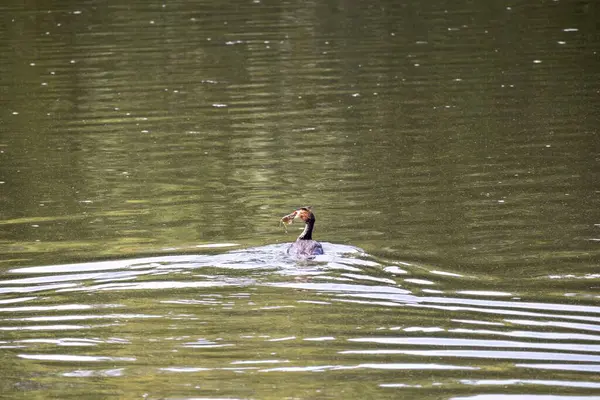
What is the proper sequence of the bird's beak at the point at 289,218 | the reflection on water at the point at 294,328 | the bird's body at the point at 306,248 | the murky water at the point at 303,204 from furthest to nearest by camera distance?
the bird's beak at the point at 289,218 → the bird's body at the point at 306,248 → the murky water at the point at 303,204 → the reflection on water at the point at 294,328

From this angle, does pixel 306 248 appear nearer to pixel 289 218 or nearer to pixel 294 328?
pixel 289 218

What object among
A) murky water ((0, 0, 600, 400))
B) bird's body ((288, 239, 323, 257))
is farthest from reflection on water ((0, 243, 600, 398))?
bird's body ((288, 239, 323, 257))

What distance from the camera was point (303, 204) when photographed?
51.3 feet

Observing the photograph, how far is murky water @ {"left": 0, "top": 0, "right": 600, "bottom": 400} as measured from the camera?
942 centimetres

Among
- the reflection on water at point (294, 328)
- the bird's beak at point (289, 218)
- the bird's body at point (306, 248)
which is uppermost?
the bird's beak at point (289, 218)

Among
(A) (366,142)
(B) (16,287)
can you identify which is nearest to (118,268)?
(B) (16,287)

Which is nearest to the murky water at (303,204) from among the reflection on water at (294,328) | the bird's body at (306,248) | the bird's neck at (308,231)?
the reflection on water at (294,328)

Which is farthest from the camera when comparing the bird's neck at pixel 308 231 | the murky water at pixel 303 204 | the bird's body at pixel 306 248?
the bird's neck at pixel 308 231

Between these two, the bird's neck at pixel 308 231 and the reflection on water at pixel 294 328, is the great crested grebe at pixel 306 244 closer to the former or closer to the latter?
the bird's neck at pixel 308 231

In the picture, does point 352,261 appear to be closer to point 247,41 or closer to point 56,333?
point 56,333

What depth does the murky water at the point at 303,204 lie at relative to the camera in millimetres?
9422

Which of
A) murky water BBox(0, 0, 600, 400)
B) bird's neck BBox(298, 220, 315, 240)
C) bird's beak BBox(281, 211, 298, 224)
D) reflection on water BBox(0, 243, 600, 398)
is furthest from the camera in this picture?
bird's beak BBox(281, 211, 298, 224)

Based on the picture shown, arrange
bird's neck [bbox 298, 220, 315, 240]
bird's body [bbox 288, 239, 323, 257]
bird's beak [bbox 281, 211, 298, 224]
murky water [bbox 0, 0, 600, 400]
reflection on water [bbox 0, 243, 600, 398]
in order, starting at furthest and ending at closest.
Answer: bird's beak [bbox 281, 211, 298, 224] < bird's neck [bbox 298, 220, 315, 240] < bird's body [bbox 288, 239, 323, 257] < murky water [bbox 0, 0, 600, 400] < reflection on water [bbox 0, 243, 600, 398]

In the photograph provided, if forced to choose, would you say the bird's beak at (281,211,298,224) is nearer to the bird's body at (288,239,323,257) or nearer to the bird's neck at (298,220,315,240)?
the bird's neck at (298,220,315,240)
